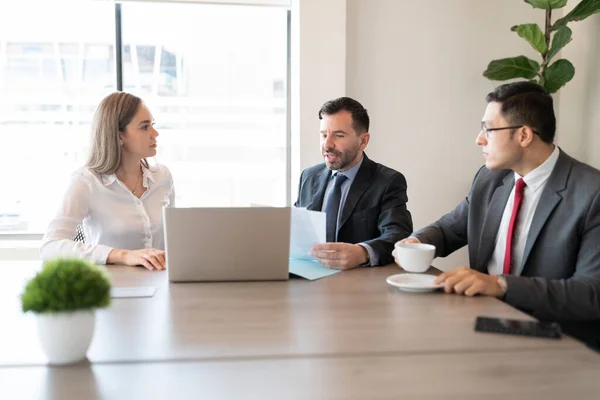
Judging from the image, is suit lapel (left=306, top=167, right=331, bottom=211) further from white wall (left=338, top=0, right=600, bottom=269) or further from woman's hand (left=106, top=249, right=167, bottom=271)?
white wall (left=338, top=0, right=600, bottom=269)

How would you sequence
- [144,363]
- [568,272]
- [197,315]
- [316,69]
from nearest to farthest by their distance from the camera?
1. [144,363]
2. [197,315]
3. [568,272]
4. [316,69]

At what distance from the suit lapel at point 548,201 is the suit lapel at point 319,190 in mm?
926

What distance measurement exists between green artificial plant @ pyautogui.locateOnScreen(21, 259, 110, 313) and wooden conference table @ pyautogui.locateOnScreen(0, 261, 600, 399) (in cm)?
11

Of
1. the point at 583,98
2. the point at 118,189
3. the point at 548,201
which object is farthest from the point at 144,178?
the point at 583,98

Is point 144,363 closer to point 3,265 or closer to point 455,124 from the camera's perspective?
point 3,265

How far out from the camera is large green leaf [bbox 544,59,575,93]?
10.5 feet

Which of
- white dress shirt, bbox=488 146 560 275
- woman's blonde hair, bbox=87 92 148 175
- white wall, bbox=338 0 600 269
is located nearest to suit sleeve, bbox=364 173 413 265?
white dress shirt, bbox=488 146 560 275

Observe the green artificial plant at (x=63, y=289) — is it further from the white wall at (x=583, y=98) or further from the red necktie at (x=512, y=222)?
the white wall at (x=583, y=98)

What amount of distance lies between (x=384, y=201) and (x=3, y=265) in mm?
1442

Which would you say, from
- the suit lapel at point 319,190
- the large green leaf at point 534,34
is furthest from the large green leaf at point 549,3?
the suit lapel at point 319,190

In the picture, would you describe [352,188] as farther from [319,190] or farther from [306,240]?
[306,240]

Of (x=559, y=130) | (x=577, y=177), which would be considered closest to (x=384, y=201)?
(x=577, y=177)

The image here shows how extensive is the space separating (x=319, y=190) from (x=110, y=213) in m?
0.88

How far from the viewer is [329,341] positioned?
1219mm
